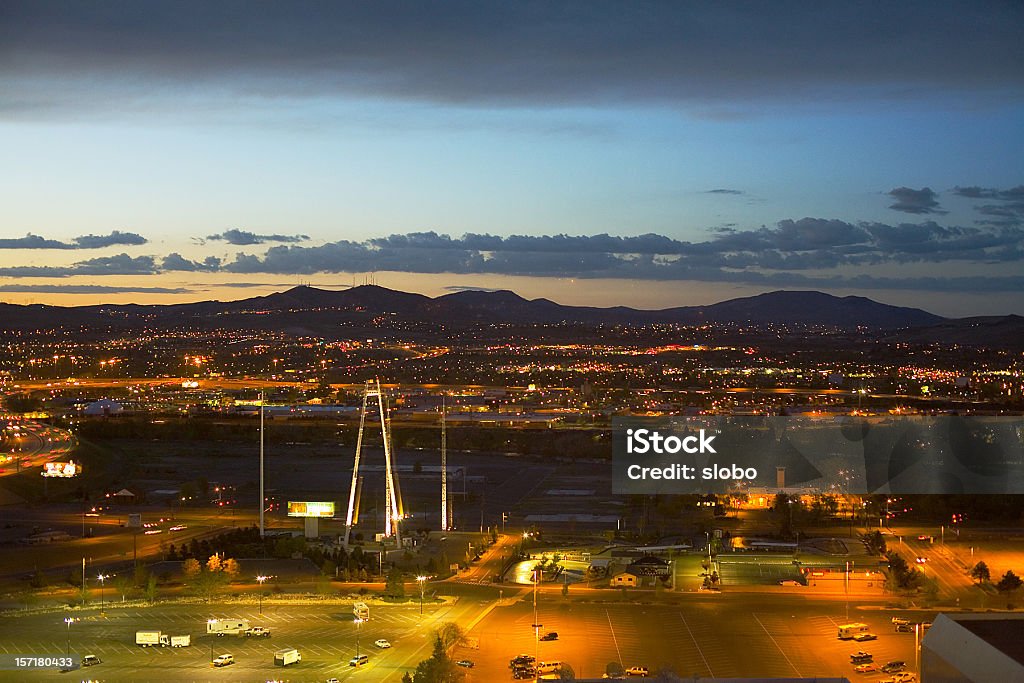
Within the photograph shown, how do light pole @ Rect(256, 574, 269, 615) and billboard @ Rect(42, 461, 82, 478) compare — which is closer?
light pole @ Rect(256, 574, 269, 615)

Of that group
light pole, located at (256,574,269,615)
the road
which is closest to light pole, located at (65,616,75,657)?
light pole, located at (256,574,269,615)

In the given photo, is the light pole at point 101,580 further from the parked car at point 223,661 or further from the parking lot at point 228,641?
the parked car at point 223,661

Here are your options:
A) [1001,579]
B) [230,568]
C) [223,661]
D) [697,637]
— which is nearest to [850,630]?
[697,637]

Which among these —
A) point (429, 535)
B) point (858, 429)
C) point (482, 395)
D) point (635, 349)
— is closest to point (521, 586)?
point (429, 535)

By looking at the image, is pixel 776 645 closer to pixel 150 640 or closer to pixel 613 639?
pixel 613 639

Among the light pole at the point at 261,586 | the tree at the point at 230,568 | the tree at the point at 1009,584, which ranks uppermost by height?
the tree at the point at 1009,584

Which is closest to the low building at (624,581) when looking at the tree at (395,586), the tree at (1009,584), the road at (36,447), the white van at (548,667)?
the tree at (395,586)

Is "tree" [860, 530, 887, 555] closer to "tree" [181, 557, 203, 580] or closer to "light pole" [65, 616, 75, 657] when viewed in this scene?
"tree" [181, 557, 203, 580]
